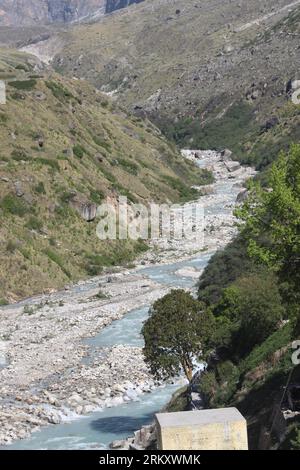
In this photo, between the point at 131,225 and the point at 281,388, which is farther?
the point at 131,225

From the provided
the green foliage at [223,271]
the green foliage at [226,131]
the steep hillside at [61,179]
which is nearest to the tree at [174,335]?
the green foliage at [223,271]

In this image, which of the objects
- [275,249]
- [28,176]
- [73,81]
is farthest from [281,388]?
[73,81]

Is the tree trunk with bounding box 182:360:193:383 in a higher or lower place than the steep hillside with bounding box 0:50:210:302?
lower

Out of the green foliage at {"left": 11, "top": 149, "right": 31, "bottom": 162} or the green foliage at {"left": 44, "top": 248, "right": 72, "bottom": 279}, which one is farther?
the green foliage at {"left": 11, "top": 149, "right": 31, "bottom": 162}

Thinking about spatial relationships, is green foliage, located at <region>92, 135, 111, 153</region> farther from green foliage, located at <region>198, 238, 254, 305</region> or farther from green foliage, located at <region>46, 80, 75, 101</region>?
green foliage, located at <region>198, 238, 254, 305</region>

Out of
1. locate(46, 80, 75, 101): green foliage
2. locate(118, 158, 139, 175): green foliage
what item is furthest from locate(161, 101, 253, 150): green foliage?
locate(118, 158, 139, 175): green foliage

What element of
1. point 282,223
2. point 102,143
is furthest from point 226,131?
point 282,223

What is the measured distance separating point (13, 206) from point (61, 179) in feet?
28.4

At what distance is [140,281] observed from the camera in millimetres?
62406

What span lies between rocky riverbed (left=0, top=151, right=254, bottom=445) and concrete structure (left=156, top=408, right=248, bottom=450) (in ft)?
48.5

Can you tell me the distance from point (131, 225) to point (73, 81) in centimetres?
4932

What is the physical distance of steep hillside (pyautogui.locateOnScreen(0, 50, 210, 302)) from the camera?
64.7 metres

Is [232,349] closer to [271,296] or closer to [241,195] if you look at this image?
[271,296]

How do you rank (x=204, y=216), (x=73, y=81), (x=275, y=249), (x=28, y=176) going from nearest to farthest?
1. (x=275, y=249)
2. (x=28, y=176)
3. (x=204, y=216)
4. (x=73, y=81)
